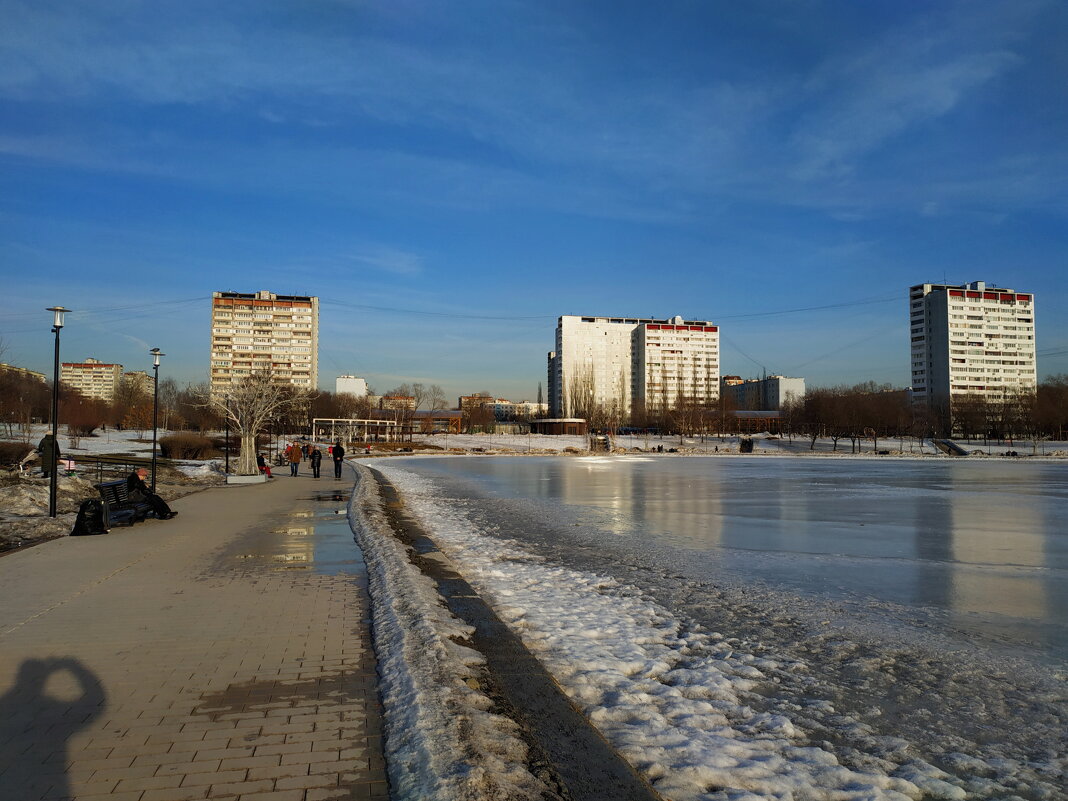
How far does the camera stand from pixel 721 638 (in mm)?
6074

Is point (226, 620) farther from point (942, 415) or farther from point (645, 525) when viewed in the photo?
point (942, 415)

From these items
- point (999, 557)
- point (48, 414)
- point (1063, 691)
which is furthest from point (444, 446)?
point (1063, 691)

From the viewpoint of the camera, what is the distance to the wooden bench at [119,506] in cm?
1166

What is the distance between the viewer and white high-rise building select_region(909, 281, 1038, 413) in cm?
14050

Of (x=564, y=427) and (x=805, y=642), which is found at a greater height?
(x=564, y=427)

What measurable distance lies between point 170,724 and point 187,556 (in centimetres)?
605

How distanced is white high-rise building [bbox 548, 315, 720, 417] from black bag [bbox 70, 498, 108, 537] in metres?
147

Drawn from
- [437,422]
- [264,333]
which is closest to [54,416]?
[437,422]

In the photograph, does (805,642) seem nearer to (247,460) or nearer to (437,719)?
(437,719)

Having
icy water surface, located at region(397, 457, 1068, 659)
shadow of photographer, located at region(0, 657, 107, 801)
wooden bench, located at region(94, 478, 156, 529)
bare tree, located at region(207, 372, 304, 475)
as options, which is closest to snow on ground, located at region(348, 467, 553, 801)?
shadow of photographer, located at region(0, 657, 107, 801)

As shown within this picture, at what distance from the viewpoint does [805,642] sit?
6.01 metres

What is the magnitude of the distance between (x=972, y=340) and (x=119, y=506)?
162 m

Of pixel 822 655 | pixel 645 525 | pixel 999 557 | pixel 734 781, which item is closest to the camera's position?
pixel 734 781

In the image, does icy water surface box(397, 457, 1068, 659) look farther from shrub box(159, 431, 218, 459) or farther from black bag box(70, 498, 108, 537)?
shrub box(159, 431, 218, 459)
